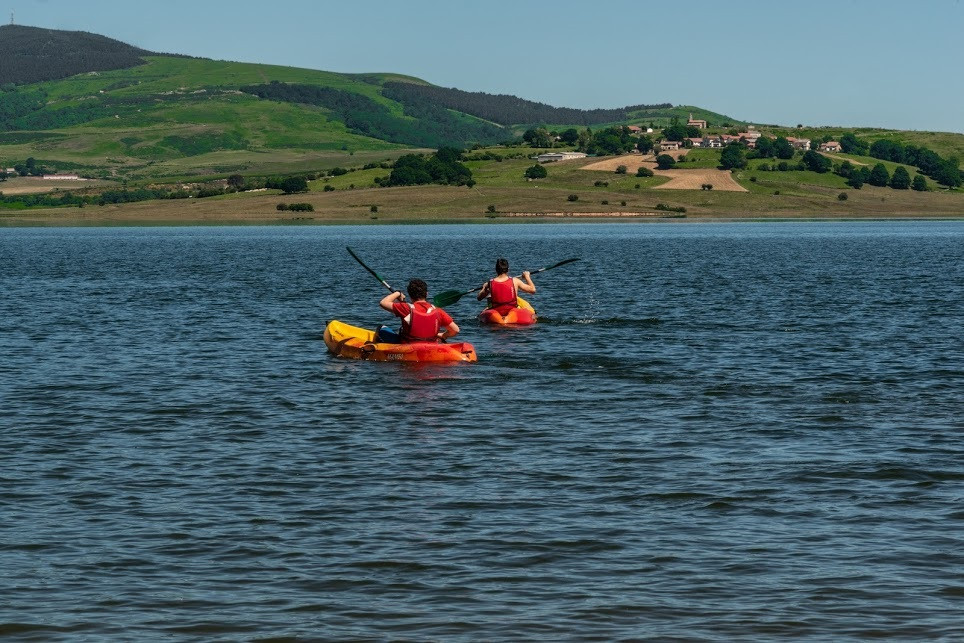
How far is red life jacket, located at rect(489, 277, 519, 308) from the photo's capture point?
127ft

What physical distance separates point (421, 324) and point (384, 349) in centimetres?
132

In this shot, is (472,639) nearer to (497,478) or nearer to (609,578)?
(609,578)

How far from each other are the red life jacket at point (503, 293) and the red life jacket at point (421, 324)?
8.36 m

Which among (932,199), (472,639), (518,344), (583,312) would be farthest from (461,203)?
(472,639)

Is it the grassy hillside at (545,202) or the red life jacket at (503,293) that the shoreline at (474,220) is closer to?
the grassy hillside at (545,202)

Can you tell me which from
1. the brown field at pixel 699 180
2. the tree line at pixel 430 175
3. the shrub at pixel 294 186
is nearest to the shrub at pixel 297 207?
the shrub at pixel 294 186

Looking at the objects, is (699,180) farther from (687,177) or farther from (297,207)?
(297,207)

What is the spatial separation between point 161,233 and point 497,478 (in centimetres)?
12835

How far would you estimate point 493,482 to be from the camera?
17.6 m

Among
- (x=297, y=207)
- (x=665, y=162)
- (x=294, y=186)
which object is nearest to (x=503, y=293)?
(x=297, y=207)

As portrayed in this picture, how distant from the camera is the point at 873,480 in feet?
57.6

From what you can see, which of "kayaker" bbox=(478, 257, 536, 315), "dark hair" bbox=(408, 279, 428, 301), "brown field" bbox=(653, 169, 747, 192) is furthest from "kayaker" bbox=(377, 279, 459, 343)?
"brown field" bbox=(653, 169, 747, 192)

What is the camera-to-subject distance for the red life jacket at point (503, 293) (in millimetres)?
38594

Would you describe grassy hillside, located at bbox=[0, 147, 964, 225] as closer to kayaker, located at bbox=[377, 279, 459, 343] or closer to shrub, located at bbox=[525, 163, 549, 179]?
shrub, located at bbox=[525, 163, 549, 179]
